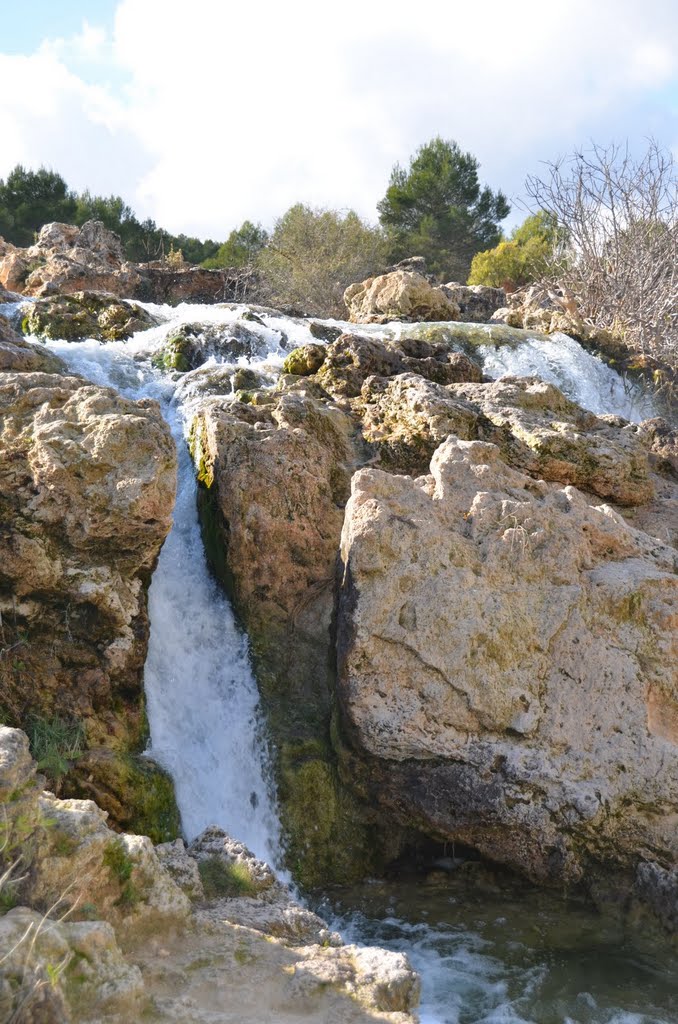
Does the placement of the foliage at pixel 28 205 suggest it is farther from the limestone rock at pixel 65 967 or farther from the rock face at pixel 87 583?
the limestone rock at pixel 65 967

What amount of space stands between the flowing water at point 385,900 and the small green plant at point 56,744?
2.23 feet

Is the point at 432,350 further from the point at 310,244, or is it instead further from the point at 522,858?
the point at 310,244

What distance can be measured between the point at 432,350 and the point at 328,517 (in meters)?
4.24

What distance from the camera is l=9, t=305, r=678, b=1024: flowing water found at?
457cm

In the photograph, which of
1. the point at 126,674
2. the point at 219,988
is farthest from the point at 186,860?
the point at 126,674

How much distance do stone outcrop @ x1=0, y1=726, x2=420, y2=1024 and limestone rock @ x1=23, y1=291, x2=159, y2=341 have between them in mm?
8820

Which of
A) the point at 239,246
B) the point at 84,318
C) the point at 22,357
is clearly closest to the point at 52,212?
the point at 239,246

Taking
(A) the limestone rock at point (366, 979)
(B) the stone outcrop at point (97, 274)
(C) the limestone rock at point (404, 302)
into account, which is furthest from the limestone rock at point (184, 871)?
(C) the limestone rock at point (404, 302)

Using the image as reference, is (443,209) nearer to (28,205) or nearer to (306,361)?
(28,205)

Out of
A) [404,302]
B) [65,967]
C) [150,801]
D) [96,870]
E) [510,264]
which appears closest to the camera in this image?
[65,967]

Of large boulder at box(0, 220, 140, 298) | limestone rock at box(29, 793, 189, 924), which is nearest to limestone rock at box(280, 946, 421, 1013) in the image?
limestone rock at box(29, 793, 189, 924)

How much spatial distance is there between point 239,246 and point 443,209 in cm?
862

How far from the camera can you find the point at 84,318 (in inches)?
484

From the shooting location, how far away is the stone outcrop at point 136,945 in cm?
297
